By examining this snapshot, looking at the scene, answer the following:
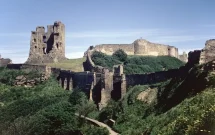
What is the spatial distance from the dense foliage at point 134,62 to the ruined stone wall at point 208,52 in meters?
21.5

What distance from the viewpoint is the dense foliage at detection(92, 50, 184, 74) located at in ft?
180

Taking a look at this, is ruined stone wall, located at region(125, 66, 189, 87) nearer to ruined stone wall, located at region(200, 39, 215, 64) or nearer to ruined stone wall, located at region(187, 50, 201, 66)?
ruined stone wall, located at region(187, 50, 201, 66)

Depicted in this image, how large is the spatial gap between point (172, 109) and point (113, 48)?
131 feet

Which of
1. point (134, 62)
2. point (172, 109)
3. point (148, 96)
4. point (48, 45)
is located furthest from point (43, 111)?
point (48, 45)

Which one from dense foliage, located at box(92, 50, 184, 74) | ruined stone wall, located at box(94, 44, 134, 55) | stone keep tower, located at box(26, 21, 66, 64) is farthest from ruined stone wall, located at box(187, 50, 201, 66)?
stone keep tower, located at box(26, 21, 66, 64)

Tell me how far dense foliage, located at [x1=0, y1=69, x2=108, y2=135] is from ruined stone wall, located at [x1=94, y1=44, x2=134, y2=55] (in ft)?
52.1

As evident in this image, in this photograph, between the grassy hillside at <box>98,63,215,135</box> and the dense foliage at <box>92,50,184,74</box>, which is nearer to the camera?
the grassy hillside at <box>98,63,215,135</box>

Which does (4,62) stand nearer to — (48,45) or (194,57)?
(48,45)

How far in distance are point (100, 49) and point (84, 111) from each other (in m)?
27.2

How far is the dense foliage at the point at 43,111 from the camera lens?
36.8m

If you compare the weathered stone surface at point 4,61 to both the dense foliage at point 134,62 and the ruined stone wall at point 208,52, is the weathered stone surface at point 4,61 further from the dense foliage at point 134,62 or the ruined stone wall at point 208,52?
the ruined stone wall at point 208,52

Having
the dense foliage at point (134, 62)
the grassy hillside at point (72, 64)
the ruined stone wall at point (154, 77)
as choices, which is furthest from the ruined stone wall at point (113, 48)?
the ruined stone wall at point (154, 77)

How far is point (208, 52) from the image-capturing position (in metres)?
30.8

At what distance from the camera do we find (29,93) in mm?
48781
